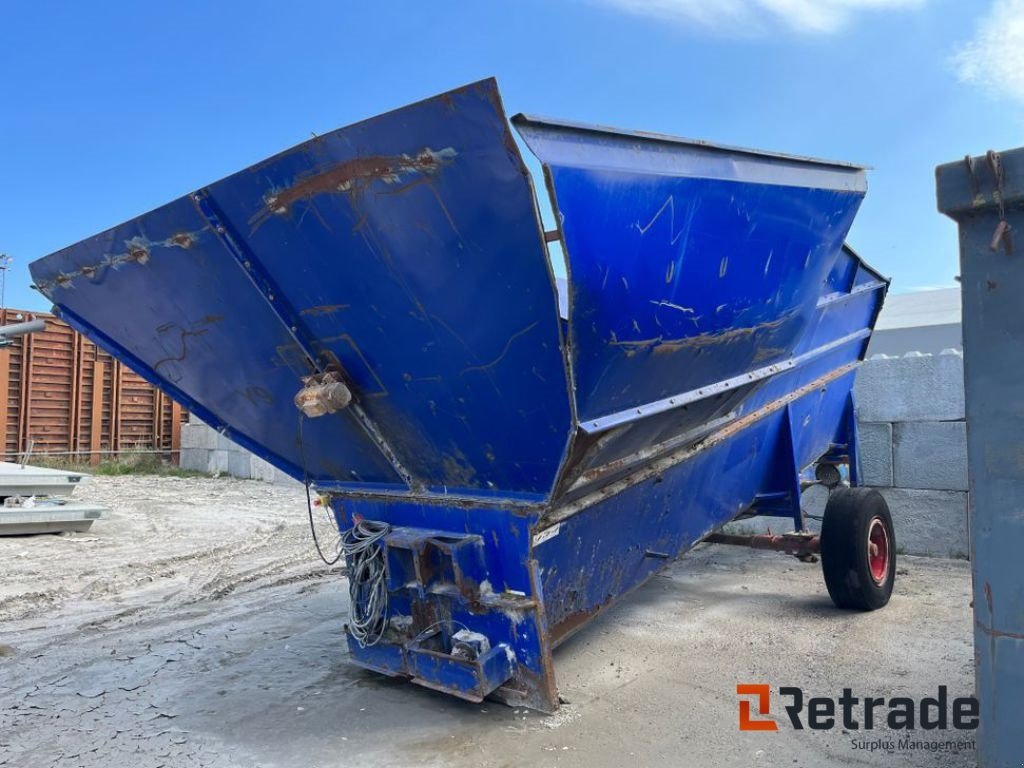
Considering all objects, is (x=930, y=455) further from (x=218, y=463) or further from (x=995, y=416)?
(x=218, y=463)

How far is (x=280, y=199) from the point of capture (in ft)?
8.16

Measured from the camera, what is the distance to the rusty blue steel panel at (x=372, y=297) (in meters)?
2.16

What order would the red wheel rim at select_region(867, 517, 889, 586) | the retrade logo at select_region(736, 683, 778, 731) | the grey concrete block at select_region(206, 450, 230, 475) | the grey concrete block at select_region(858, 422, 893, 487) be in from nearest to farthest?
the retrade logo at select_region(736, 683, 778, 731) < the red wheel rim at select_region(867, 517, 889, 586) < the grey concrete block at select_region(858, 422, 893, 487) < the grey concrete block at select_region(206, 450, 230, 475)

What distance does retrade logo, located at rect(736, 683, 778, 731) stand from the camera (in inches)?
119

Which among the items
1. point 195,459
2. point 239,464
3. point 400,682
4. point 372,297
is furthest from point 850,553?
point 195,459

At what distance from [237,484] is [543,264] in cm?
1318

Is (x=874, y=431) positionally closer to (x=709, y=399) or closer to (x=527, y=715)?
(x=709, y=399)

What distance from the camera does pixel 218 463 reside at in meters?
15.5

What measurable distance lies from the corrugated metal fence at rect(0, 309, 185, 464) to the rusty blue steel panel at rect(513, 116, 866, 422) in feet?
46.5

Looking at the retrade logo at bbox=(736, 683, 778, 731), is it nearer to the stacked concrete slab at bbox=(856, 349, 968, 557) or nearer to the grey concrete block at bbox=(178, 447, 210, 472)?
the stacked concrete slab at bbox=(856, 349, 968, 557)

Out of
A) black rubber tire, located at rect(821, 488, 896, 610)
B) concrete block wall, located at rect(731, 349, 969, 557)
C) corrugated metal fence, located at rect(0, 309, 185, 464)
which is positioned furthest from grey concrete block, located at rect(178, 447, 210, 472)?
black rubber tire, located at rect(821, 488, 896, 610)

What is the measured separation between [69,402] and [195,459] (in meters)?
2.89

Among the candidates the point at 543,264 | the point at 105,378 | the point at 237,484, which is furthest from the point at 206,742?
the point at 105,378

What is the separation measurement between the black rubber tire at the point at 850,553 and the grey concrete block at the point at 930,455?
208cm
